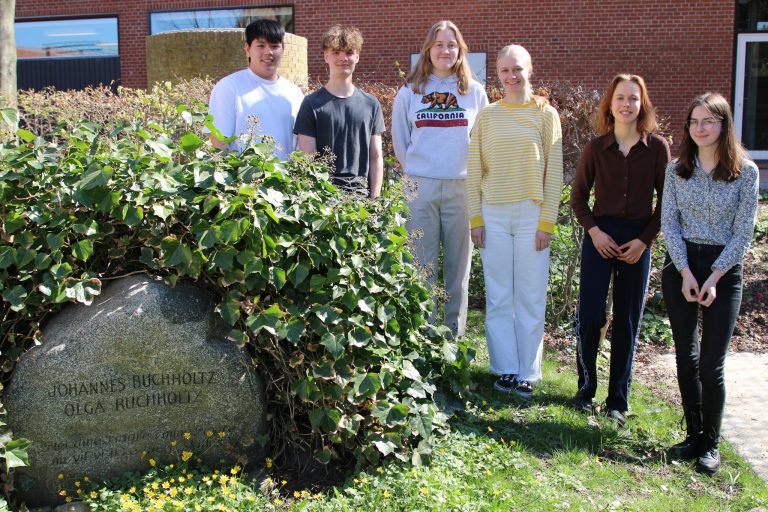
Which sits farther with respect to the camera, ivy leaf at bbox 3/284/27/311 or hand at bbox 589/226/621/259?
hand at bbox 589/226/621/259

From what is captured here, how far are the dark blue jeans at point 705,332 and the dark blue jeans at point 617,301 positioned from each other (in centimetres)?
38

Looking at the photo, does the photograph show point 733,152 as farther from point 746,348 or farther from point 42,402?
point 42,402

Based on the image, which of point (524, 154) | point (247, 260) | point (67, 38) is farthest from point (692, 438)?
point (67, 38)

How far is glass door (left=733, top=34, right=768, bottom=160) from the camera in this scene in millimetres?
16125

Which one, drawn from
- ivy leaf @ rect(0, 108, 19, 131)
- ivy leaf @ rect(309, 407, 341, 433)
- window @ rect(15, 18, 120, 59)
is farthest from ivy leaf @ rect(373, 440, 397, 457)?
window @ rect(15, 18, 120, 59)

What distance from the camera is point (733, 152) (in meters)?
3.82

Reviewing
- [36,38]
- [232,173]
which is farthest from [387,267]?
[36,38]

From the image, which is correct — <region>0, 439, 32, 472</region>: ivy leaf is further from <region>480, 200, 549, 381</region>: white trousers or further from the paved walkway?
the paved walkway

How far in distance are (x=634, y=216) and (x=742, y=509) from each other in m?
1.56

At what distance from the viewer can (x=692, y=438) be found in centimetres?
403

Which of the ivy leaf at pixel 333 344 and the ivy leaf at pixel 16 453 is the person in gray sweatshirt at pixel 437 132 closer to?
the ivy leaf at pixel 333 344

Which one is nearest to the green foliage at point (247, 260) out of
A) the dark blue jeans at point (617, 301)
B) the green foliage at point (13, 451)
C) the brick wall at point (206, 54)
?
the green foliage at point (13, 451)

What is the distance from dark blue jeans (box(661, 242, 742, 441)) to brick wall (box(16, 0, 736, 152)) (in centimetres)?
1274

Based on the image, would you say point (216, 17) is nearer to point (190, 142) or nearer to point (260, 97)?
point (260, 97)
